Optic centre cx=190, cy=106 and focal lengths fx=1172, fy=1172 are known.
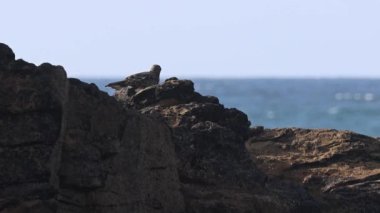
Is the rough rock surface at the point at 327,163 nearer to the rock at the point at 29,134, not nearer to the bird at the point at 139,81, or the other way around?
the bird at the point at 139,81

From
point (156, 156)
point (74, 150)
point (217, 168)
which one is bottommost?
point (217, 168)

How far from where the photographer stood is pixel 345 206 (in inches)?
559

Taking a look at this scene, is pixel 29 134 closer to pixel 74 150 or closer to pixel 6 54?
pixel 74 150

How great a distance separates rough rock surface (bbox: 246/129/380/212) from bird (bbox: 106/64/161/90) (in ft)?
5.10

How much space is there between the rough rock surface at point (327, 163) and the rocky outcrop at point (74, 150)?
2.31 meters

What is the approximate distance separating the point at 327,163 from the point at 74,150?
4.59 m

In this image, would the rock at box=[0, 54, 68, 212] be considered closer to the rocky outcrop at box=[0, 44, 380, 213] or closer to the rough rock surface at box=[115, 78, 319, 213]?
the rocky outcrop at box=[0, 44, 380, 213]

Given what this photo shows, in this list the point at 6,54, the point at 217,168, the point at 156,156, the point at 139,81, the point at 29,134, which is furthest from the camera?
the point at 139,81

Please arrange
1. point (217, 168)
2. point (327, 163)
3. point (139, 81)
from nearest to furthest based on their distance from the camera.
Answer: point (217, 168) → point (327, 163) → point (139, 81)

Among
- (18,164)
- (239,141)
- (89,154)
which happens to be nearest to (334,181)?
(239,141)

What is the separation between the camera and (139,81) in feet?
50.9

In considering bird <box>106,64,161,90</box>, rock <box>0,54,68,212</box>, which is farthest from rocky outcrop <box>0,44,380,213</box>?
bird <box>106,64,161,90</box>

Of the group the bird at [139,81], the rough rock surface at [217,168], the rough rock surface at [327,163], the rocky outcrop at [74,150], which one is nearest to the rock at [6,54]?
the rocky outcrop at [74,150]

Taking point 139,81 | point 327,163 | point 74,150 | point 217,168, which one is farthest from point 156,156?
point 327,163
